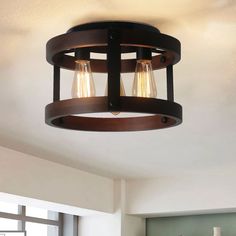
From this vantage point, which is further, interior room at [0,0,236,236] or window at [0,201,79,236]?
window at [0,201,79,236]

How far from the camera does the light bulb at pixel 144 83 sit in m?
2.40

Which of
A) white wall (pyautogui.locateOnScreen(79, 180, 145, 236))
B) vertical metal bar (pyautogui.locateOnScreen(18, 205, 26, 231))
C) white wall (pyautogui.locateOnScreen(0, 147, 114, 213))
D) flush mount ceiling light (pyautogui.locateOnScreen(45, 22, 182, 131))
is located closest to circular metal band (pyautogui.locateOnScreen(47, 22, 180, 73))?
flush mount ceiling light (pyautogui.locateOnScreen(45, 22, 182, 131))

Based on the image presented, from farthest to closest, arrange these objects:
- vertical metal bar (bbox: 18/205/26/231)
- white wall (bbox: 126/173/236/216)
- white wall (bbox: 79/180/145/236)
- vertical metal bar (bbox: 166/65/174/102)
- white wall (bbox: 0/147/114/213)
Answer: white wall (bbox: 79/180/145/236) → vertical metal bar (bbox: 18/205/26/231) → white wall (bbox: 126/173/236/216) → white wall (bbox: 0/147/114/213) → vertical metal bar (bbox: 166/65/174/102)

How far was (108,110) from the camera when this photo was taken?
88.6 inches

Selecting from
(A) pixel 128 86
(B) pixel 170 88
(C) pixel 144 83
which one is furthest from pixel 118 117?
(C) pixel 144 83

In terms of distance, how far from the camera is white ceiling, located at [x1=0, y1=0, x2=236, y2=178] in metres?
2.40

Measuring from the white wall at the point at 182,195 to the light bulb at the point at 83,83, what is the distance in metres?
3.73

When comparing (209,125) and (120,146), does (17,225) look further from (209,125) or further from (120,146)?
(209,125)

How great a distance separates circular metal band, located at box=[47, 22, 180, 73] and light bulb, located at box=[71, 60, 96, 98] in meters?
0.08

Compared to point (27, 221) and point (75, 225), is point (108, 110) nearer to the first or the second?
point (27, 221)

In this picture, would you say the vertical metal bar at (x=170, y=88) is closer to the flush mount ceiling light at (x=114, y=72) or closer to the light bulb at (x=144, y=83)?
the flush mount ceiling light at (x=114, y=72)

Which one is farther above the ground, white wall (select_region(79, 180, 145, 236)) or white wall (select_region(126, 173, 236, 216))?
white wall (select_region(126, 173, 236, 216))

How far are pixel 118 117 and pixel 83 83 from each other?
129 cm

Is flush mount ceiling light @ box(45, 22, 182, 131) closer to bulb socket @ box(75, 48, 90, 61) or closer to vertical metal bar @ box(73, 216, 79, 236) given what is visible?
bulb socket @ box(75, 48, 90, 61)
